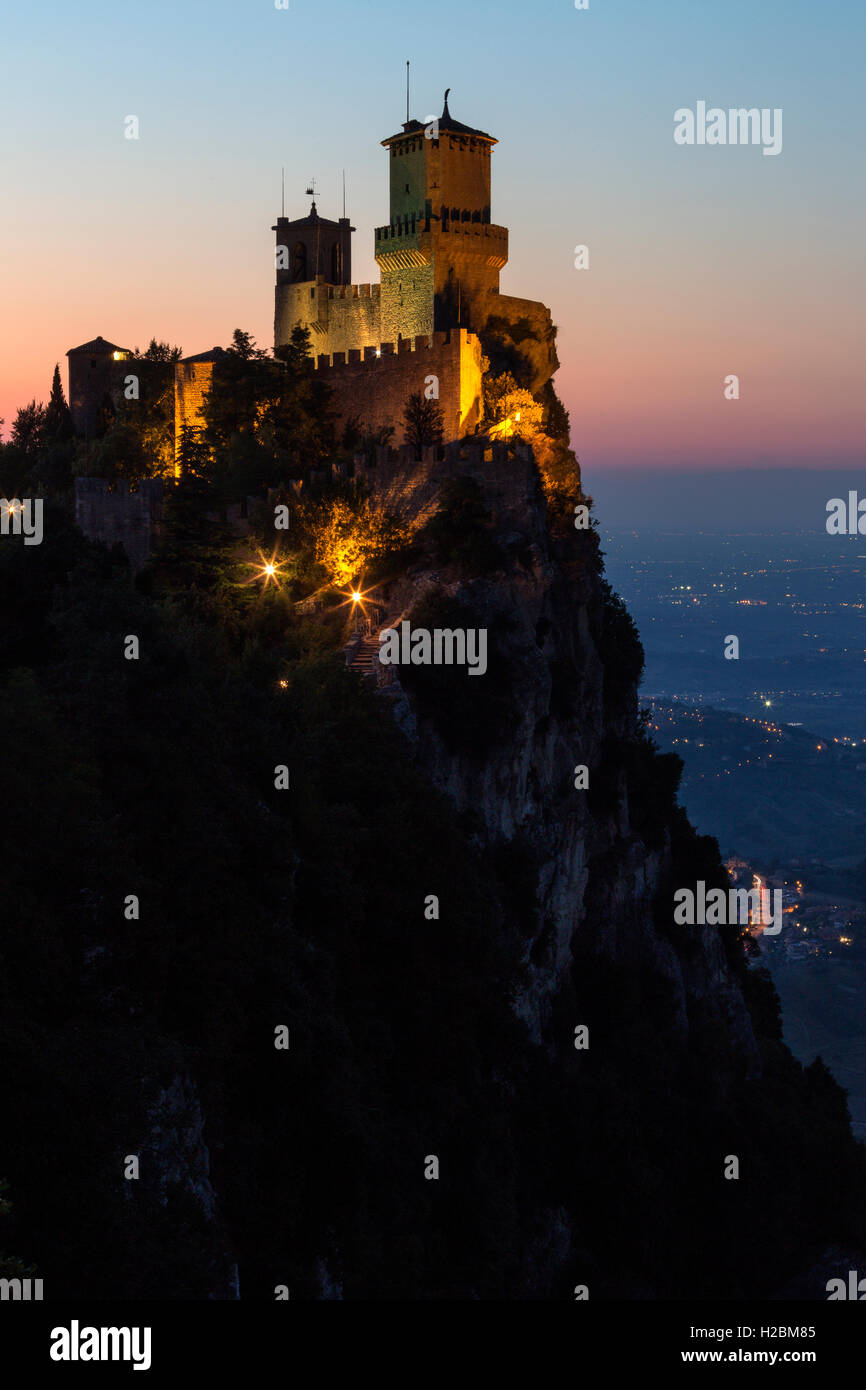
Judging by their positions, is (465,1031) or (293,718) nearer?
(465,1031)

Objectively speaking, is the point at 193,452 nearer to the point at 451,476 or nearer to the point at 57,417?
the point at 451,476

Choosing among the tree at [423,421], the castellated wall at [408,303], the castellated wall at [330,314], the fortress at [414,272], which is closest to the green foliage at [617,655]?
the fortress at [414,272]

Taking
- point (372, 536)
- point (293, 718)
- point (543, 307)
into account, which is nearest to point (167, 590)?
point (372, 536)

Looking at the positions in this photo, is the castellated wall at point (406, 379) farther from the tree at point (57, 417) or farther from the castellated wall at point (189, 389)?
the tree at point (57, 417)

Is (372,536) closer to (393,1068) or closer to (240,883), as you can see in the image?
(393,1068)

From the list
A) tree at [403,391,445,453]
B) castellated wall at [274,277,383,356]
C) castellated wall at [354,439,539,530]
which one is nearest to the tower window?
castellated wall at [274,277,383,356]

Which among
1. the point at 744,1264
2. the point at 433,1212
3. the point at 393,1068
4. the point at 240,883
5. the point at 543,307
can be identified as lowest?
the point at 744,1264

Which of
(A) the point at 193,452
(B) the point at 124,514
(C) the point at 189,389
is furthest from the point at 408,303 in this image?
(B) the point at 124,514
